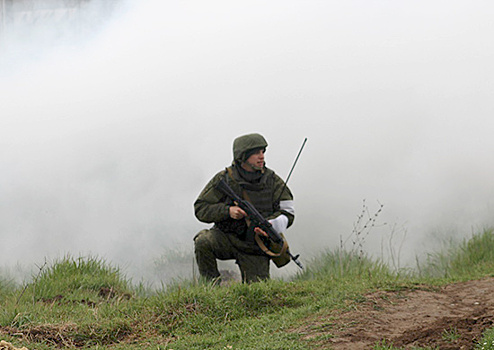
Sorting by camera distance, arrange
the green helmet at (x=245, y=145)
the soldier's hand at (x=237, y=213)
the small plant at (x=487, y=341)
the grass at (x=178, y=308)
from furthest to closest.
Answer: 1. the green helmet at (x=245, y=145)
2. the soldier's hand at (x=237, y=213)
3. the grass at (x=178, y=308)
4. the small plant at (x=487, y=341)

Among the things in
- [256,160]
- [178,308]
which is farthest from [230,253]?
[178,308]

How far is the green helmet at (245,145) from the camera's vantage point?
7.08m

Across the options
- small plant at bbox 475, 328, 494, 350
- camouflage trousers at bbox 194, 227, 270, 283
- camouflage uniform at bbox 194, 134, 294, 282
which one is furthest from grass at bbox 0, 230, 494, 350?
camouflage uniform at bbox 194, 134, 294, 282

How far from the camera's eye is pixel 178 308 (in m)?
6.22

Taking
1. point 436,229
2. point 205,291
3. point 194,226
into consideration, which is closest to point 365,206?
point 436,229

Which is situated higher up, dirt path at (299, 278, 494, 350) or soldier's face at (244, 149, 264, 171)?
soldier's face at (244, 149, 264, 171)

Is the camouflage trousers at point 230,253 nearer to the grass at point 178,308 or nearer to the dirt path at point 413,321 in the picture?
the grass at point 178,308

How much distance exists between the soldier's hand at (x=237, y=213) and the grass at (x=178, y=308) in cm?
66

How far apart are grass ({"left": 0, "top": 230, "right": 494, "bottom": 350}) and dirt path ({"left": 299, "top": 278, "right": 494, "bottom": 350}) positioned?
0.21 ft

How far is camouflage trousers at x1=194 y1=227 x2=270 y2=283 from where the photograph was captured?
721cm

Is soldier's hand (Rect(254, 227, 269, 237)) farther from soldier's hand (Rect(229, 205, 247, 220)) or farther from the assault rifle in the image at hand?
soldier's hand (Rect(229, 205, 247, 220))

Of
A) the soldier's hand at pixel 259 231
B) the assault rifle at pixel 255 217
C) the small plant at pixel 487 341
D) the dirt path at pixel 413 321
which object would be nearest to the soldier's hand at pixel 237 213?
the assault rifle at pixel 255 217

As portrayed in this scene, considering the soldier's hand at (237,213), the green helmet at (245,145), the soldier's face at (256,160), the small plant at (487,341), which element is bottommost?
the small plant at (487,341)

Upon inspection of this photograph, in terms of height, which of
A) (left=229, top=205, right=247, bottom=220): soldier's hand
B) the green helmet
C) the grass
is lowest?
the grass
